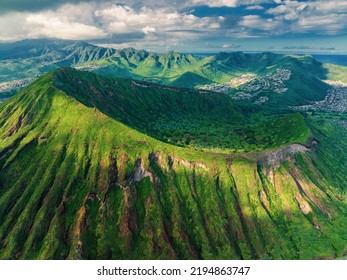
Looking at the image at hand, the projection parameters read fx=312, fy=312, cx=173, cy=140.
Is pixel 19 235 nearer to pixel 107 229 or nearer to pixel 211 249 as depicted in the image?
pixel 107 229

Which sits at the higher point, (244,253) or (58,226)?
(58,226)

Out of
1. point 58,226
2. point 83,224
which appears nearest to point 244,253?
point 83,224

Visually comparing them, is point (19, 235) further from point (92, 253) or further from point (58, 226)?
point (92, 253)
